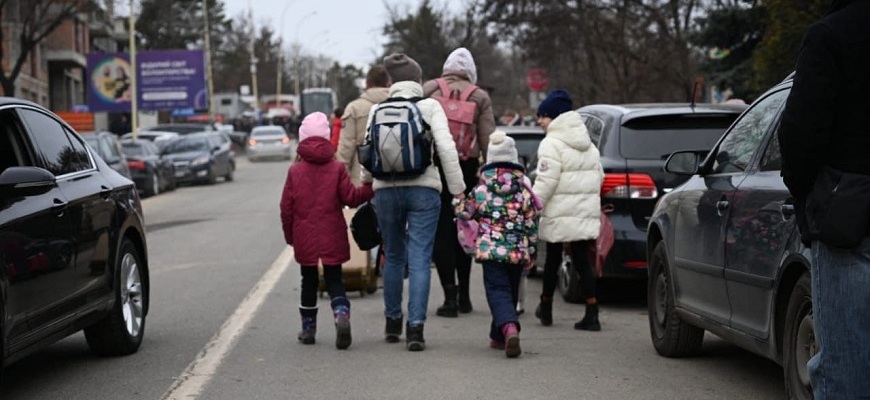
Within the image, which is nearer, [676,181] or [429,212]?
[429,212]

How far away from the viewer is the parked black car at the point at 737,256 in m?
5.92

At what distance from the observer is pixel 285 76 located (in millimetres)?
135625

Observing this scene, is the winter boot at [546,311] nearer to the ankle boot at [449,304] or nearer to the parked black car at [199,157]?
the ankle boot at [449,304]

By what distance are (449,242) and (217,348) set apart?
7.02ft

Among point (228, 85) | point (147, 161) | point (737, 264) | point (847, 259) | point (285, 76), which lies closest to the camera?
point (847, 259)

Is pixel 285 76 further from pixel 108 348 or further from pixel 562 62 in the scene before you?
pixel 108 348

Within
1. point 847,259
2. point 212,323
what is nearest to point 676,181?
point 212,323

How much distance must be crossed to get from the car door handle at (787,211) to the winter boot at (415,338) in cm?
322

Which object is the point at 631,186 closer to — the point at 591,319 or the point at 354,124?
the point at 591,319

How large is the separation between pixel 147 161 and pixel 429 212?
84.9 feet

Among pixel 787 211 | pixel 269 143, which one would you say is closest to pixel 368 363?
pixel 787 211

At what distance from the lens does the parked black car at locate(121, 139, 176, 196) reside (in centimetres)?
3328

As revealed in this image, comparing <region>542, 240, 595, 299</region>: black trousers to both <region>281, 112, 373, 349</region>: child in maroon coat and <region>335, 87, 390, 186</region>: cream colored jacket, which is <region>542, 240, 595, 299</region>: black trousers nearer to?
<region>281, 112, 373, 349</region>: child in maroon coat

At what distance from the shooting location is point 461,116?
33.8 feet
